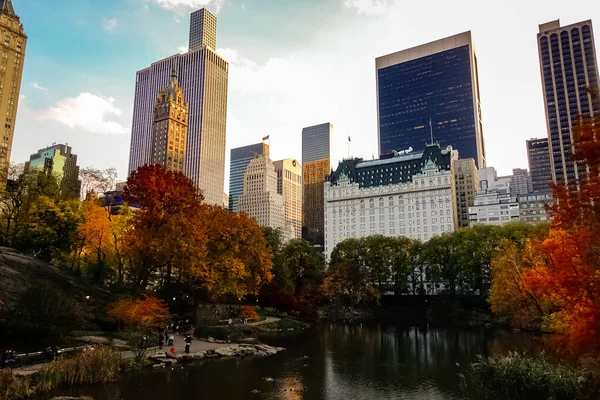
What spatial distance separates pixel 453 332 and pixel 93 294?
1779 inches

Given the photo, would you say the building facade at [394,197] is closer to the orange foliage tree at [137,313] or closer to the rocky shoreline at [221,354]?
the rocky shoreline at [221,354]

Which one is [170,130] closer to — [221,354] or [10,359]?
[221,354]

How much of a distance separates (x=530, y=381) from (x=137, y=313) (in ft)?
102

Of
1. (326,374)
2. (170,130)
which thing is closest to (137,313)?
(326,374)

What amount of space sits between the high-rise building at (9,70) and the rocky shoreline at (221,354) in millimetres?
111794

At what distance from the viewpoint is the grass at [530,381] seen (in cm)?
1786

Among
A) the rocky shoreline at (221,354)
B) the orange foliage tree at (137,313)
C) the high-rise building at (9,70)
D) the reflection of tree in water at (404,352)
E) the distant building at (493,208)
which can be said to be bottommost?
the reflection of tree in water at (404,352)

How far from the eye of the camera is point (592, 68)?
175 meters

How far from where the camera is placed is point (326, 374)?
30.2 m

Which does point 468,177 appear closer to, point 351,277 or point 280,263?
point 351,277

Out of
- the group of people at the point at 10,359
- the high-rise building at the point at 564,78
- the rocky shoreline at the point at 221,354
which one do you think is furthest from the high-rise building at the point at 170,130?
the high-rise building at the point at 564,78

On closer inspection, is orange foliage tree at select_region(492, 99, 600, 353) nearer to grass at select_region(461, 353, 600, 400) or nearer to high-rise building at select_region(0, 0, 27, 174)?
grass at select_region(461, 353, 600, 400)

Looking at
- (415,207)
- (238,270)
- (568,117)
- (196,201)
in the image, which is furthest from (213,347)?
(568,117)

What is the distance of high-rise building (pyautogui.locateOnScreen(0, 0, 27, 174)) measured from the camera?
12000cm
